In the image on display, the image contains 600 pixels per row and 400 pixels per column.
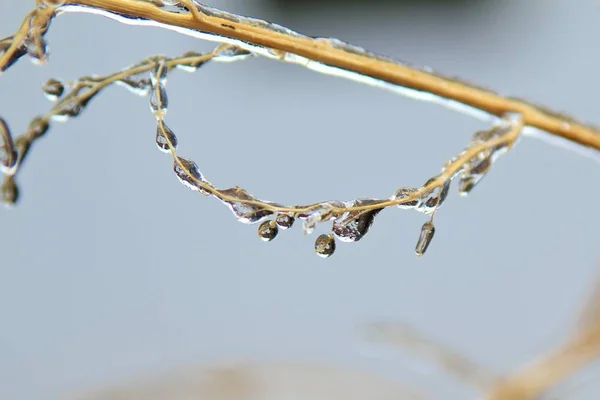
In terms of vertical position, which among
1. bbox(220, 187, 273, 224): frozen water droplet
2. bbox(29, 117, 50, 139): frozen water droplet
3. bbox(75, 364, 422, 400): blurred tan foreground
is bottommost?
bbox(220, 187, 273, 224): frozen water droplet

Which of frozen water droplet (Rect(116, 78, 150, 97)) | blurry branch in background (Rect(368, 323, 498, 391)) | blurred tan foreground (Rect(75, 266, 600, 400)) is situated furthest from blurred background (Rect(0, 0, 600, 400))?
frozen water droplet (Rect(116, 78, 150, 97))

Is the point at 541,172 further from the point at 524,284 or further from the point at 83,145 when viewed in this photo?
the point at 83,145

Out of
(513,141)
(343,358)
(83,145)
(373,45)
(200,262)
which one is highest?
(373,45)

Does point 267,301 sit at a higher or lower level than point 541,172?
lower

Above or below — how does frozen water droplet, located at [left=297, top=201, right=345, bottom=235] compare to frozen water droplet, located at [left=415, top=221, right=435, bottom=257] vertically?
above

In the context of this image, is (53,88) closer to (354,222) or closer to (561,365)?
(354,222)

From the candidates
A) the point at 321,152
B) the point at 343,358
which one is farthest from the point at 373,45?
the point at 343,358

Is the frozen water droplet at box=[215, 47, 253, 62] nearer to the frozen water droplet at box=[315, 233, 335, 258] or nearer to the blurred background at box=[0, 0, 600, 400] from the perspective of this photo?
the frozen water droplet at box=[315, 233, 335, 258]
